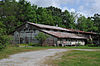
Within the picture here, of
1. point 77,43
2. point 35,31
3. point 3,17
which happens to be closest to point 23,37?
point 35,31

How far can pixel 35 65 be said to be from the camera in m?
10.1

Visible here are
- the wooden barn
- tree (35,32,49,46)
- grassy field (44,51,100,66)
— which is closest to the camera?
grassy field (44,51,100,66)

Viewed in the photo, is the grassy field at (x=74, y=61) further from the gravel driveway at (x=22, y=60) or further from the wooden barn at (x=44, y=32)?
the wooden barn at (x=44, y=32)

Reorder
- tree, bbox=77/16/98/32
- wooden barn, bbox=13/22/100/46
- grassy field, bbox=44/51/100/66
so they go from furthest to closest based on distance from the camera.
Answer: tree, bbox=77/16/98/32
wooden barn, bbox=13/22/100/46
grassy field, bbox=44/51/100/66

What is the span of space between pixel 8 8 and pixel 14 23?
7.49 meters

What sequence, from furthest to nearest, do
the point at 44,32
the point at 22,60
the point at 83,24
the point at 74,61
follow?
the point at 83,24, the point at 44,32, the point at 22,60, the point at 74,61

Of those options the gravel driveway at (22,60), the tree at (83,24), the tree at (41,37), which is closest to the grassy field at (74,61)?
the gravel driveway at (22,60)

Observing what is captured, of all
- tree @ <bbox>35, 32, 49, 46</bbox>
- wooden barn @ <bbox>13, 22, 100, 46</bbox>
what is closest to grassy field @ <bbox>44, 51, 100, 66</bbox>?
wooden barn @ <bbox>13, 22, 100, 46</bbox>

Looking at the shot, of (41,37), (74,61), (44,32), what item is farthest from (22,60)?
(44,32)

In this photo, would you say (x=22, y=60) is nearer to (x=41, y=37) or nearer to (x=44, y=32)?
(x=41, y=37)

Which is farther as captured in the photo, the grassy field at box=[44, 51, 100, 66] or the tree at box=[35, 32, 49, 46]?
the tree at box=[35, 32, 49, 46]

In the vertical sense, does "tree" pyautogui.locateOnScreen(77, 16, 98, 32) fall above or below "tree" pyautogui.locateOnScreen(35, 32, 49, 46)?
above

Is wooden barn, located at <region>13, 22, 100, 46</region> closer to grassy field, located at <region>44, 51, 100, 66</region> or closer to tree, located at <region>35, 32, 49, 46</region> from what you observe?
tree, located at <region>35, 32, 49, 46</region>

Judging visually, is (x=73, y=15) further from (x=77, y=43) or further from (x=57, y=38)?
(x=57, y=38)
